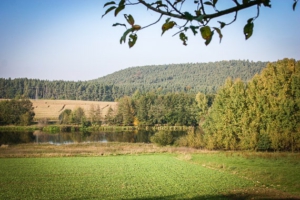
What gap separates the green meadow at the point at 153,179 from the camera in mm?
15992

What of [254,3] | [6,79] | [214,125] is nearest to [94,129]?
[214,125]

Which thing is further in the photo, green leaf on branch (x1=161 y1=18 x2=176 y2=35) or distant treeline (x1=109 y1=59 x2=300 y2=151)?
distant treeline (x1=109 y1=59 x2=300 y2=151)

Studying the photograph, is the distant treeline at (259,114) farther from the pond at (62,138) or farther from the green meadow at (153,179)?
the pond at (62,138)

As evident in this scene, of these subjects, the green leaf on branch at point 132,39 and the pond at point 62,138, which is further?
the pond at point 62,138

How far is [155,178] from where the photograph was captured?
69.2ft

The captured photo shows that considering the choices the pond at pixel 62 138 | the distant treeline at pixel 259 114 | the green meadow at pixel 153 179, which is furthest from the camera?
the pond at pixel 62 138

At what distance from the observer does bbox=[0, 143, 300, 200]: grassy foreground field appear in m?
16.0

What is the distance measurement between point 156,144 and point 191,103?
1824 inches

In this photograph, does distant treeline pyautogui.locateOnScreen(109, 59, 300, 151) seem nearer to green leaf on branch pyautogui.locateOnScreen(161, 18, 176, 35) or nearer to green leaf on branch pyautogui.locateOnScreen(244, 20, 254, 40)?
green leaf on branch pyautogui.locateOnScreen(244, 20, 254, 40)

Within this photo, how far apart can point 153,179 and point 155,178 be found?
1.25 feet

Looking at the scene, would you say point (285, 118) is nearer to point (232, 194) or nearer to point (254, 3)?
point (232, 194)

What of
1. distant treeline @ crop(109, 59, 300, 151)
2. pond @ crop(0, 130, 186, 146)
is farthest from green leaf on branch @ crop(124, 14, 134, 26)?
pond @ crop(0, 130, 186, 146)

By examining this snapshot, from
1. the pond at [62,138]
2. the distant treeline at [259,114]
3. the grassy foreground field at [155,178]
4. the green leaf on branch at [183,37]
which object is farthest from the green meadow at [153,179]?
the pond at [62,138]

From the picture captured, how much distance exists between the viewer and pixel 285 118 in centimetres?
3450
